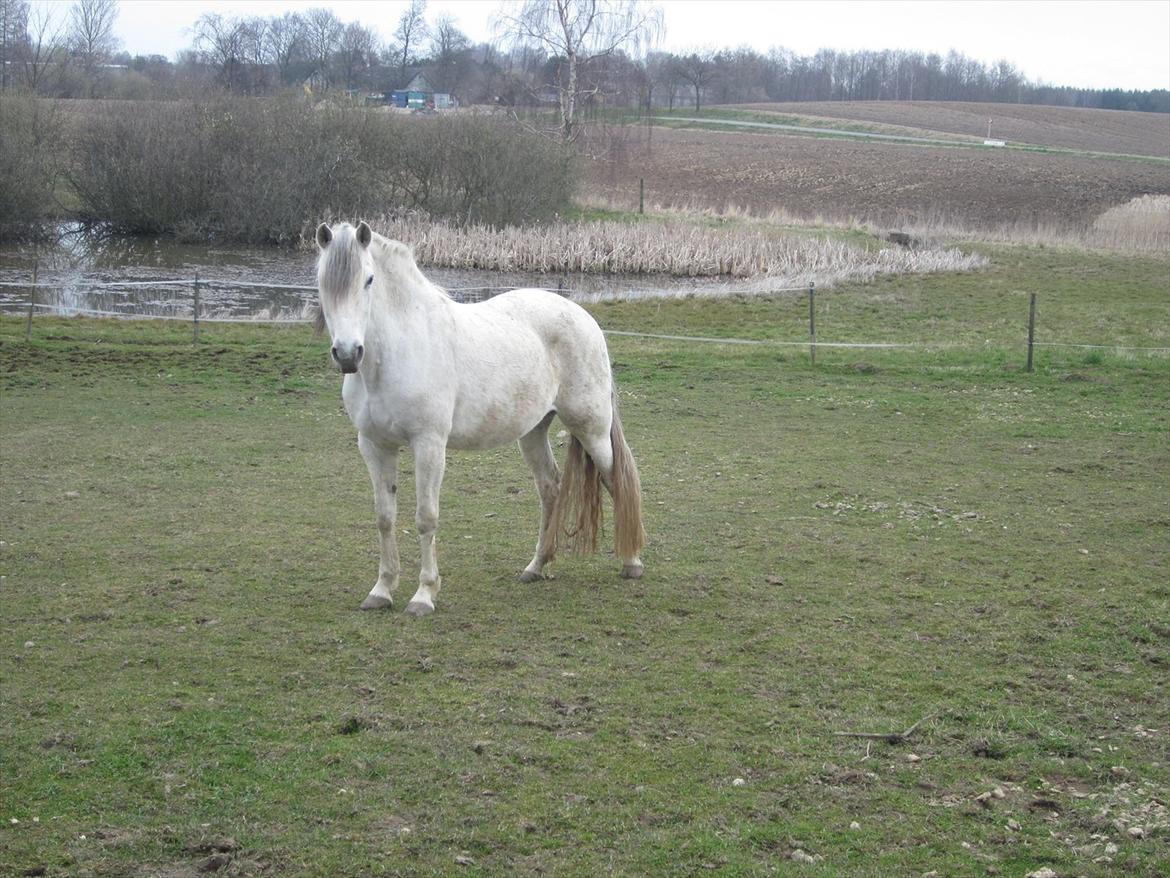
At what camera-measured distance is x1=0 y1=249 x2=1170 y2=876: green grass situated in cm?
377

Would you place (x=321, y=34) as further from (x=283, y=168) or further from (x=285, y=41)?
(x=283, y=168)

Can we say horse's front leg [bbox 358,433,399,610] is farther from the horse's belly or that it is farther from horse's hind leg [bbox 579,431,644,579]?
horse's hind leg [bbox 579,431,644,579]

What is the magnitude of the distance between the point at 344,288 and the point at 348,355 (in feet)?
1.13

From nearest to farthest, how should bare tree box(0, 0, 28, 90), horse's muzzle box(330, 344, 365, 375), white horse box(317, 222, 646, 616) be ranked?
1. horse's muzzle box(330, 344, 365, 375)
2. white horse box(317, 222, 646, 616)
3. bare tree box(0, 0, 28, 90)

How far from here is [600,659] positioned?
210 inches

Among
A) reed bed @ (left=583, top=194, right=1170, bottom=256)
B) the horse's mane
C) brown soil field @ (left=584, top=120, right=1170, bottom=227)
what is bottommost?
the horse's mane

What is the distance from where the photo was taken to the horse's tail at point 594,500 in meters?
6.63

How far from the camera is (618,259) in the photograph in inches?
997

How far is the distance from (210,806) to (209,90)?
32285mm

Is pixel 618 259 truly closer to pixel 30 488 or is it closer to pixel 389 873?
pixel 30 488

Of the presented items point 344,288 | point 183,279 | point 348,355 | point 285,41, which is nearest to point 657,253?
point 183,279

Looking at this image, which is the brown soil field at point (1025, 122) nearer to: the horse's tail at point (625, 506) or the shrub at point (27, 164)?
the shrub at point (27, 164)

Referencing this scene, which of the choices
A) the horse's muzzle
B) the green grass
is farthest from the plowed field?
the horse's muzzle

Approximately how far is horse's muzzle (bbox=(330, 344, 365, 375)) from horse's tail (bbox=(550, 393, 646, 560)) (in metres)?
1.76
